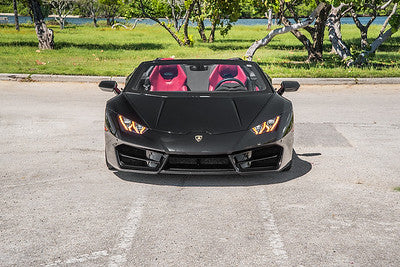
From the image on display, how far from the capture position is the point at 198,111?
567 centimetres

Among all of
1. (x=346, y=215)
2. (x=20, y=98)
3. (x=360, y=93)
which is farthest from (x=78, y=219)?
(x=360, y=93)

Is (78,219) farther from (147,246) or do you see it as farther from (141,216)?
(147,246)

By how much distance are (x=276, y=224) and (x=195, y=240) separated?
75 cm

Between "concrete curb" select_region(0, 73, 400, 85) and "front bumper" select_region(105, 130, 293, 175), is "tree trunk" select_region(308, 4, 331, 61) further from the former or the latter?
"front bumper" select_region(105, 130, 293, 175)

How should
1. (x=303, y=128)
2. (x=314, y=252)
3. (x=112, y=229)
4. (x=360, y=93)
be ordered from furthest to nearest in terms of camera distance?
(x=360, y=93)
(x=303, y=128)
(x=112, y=229)
(x=314, y=252)

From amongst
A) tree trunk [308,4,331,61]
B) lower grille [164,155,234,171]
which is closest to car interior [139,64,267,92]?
lower grille [164,155,234,171]

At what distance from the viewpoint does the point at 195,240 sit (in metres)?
4.06

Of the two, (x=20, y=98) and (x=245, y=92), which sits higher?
(x=245, y=92)

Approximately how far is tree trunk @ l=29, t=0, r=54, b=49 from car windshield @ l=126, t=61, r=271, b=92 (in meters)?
17.1

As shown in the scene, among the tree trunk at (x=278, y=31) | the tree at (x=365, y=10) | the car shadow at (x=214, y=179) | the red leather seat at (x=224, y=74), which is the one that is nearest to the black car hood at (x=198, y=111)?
the car shadow at (x=214, y=179)

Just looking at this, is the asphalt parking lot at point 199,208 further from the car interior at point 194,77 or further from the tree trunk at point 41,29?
the tree trunk at point 41,29

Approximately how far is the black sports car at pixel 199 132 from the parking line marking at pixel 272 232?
47 cm

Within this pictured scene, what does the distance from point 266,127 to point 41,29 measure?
1945cm

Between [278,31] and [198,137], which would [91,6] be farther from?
[198,137]
